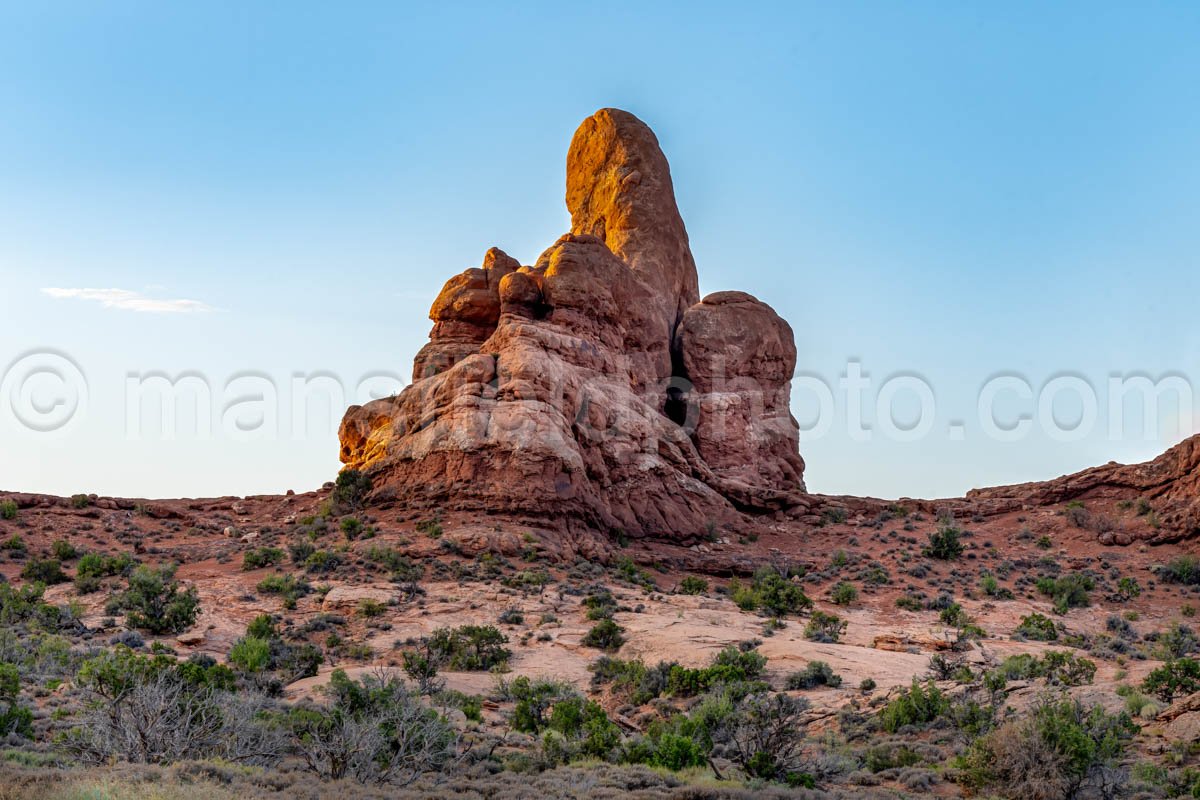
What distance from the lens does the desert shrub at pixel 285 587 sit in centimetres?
2608

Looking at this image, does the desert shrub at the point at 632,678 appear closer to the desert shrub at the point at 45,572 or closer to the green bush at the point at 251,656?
the green bush at the point at 251,656

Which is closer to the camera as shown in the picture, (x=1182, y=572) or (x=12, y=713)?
(x=12, y=713)

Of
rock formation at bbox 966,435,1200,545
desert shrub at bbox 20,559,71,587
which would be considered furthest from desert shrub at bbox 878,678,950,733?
rock formation at bbox 966,435,1200,545

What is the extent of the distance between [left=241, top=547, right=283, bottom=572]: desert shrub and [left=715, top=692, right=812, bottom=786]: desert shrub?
1868 cm

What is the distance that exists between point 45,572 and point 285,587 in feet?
25.3

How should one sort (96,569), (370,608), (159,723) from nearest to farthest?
(159,723) < (370,608) < (96,569)

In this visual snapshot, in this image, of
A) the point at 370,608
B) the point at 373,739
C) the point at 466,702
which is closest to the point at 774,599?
the point at 370,608

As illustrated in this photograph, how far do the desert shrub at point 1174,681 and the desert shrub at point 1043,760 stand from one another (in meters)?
3.04

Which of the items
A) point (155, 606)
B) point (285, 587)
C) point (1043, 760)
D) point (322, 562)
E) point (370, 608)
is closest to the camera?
point (1043, 760)

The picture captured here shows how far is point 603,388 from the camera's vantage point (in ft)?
124

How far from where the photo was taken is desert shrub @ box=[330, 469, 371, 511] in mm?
34000

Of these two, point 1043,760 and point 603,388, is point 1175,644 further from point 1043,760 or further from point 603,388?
point 603,388

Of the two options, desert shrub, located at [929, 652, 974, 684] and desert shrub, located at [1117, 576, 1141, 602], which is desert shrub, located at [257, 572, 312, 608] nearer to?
desert shrub, located at [929, 652, 974, 684]

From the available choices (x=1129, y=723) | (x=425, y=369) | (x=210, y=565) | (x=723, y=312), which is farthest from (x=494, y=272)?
(x=1129, y=723)
